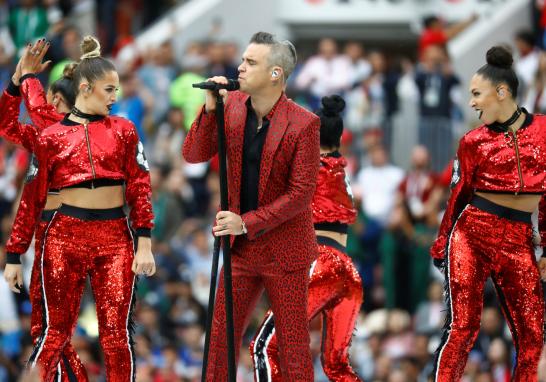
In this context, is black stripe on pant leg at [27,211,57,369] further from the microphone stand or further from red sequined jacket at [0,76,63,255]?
the microphone stand

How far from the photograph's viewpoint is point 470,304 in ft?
29.6

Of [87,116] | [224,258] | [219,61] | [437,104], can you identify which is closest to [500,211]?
[224,258]

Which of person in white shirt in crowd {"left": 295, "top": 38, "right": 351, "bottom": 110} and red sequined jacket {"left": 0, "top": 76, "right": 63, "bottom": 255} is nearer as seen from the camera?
red sequined jacket {"left": 0, "top": 76, "right": 63, "bottom": 255}

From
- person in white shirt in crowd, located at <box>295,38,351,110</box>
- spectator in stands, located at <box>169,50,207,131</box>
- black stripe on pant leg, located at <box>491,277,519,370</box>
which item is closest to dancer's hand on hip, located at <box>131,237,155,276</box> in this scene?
black stripe on pant leg, located at <box>491,277,519,370</box>

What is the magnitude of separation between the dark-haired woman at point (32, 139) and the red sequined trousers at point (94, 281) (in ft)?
0.48

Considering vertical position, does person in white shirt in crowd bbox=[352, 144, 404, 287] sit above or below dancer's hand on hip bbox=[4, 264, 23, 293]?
above

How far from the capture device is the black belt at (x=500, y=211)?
9031mm

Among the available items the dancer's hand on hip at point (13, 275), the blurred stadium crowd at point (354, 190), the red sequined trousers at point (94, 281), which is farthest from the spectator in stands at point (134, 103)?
the red sequined trousers at point (94, 281)

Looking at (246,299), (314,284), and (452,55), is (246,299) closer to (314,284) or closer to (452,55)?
(314,284)

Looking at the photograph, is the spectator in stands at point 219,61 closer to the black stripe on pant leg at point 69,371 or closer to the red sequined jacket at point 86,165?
the black stripe on pant leg at point 69,371

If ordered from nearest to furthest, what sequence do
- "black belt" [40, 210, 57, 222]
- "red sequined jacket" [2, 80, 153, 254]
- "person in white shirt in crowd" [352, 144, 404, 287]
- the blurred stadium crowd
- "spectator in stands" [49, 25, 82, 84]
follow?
"red sequined jacket" [2, 80, 153, 254] < "black belt" [40, 210, 57, 222] < the blurred stadium crowd < "person in white shirt in crowd" [352, 144, 404, 287] < "spectator in stands" [49, 25, 82, 84]

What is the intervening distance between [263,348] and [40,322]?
1359 millimetres

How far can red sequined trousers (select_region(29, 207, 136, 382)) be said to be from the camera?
28.8 feet

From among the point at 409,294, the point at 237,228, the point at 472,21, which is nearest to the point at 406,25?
the point at 472,21
